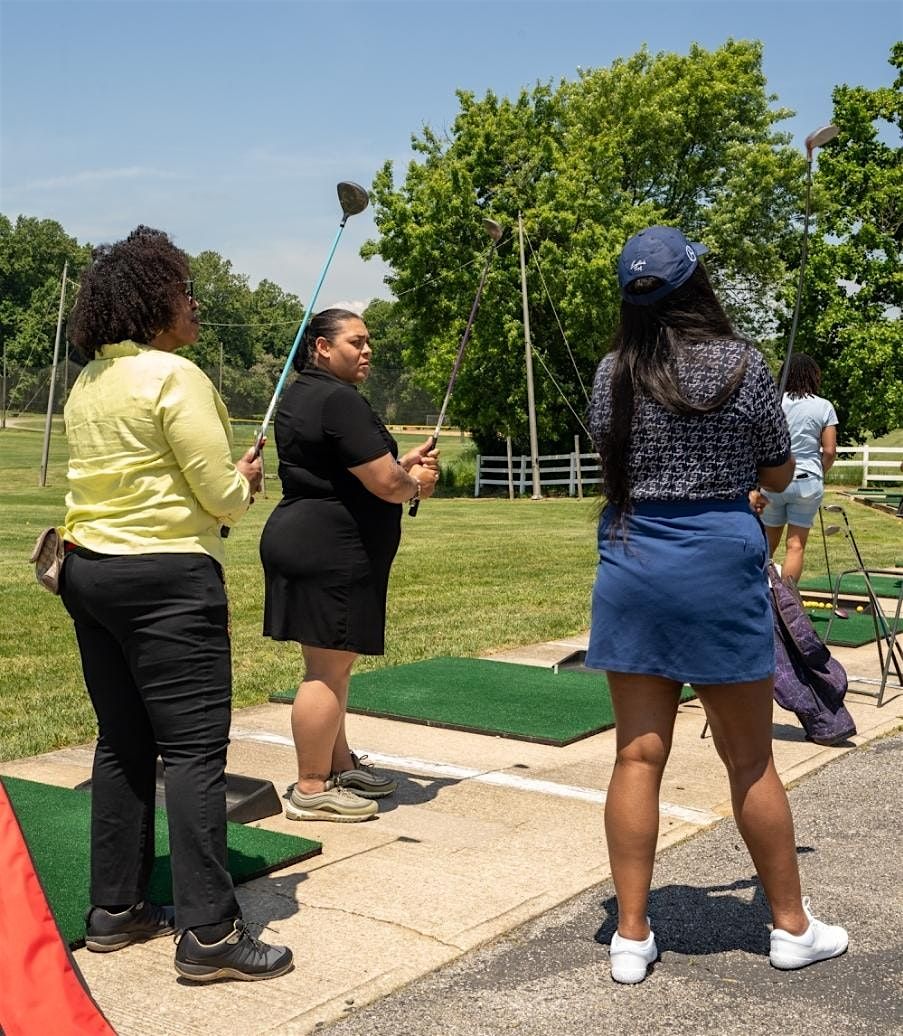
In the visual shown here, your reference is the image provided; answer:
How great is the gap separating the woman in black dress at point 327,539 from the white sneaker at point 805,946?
1880mm

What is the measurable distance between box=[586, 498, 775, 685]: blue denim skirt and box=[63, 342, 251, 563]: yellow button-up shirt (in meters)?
Answer: 1.11

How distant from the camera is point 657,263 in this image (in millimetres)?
3367

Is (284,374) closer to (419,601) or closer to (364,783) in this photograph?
(364,783)

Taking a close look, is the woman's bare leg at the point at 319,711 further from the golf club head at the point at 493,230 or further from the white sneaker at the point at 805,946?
the golf club head at the point at 493,230

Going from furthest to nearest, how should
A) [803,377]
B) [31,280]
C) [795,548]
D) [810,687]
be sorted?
1. [31,280]
2. [795,548]
3. [803,377]
4. [810,687]

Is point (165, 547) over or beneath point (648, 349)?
beneath

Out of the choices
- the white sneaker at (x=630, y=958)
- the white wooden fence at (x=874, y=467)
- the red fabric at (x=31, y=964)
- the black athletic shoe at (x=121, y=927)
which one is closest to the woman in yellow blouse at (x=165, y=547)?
the black athletic shoe at (x=121, y=927)

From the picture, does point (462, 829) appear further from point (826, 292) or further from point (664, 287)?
point (826, 292)

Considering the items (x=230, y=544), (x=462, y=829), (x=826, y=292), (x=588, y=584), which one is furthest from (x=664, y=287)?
(x=826, y=292)

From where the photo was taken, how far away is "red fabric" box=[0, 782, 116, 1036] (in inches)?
104

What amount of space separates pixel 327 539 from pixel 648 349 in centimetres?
184

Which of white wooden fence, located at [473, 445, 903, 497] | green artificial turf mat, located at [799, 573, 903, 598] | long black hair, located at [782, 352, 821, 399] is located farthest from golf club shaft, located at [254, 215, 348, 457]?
white wooden fence, located at [473, 445, 903, 497]

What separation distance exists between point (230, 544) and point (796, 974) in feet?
49.7

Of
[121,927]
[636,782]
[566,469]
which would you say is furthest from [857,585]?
[566,469]
